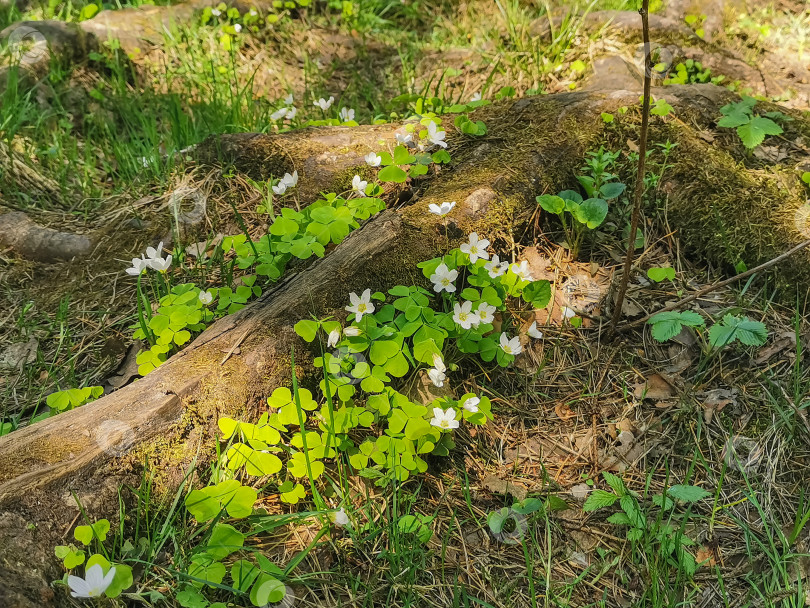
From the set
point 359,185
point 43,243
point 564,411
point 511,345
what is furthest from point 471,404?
point 43,243

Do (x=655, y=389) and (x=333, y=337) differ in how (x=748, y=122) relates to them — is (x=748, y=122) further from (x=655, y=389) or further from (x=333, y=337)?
(x=333, y=337)

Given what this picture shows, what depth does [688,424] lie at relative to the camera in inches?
84.3

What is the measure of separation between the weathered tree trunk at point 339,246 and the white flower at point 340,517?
1.57ft

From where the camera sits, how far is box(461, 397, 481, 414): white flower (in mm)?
1986

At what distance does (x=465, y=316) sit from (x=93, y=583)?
55.7 inches

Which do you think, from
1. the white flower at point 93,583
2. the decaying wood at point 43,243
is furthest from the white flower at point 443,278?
the decaying wood at point 43,243

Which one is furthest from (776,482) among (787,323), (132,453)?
(132,453)

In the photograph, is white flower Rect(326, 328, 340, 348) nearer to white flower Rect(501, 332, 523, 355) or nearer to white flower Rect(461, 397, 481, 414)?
white flower Rect(461, 397, 481, 414)

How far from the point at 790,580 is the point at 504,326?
1243 mm

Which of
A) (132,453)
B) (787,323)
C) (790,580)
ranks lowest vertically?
(790,580)

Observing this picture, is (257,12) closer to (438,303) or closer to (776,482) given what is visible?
(438,303)

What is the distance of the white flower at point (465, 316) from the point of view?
2168 millimetres

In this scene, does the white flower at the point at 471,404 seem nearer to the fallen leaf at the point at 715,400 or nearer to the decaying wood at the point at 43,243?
the fallen leaf at the point at 715,400

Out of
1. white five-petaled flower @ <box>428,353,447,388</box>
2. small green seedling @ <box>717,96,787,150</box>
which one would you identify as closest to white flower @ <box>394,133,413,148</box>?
white five-petaled flower @ <box>428,353,447,388</box>
